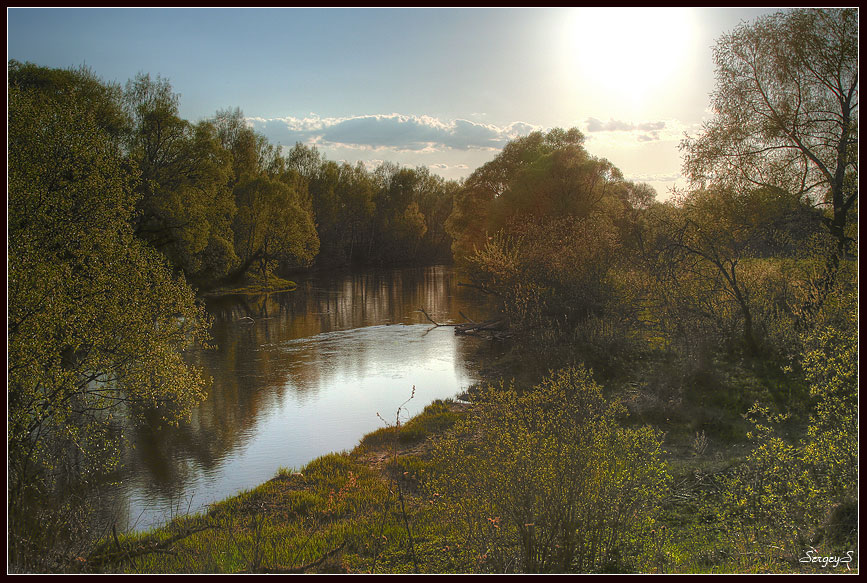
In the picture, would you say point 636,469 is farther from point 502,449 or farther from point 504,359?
point 504,359

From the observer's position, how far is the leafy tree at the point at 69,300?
8.05 metres

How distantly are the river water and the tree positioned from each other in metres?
9.69

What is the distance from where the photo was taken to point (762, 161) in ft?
48.2

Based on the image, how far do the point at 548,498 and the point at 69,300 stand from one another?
7.82 meters

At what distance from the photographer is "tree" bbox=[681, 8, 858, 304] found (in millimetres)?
12531

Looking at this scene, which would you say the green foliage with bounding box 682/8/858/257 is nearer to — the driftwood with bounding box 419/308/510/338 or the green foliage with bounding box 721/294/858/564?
the green foliage with bounding box 721/294/858/564

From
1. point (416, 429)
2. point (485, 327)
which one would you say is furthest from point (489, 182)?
point (416, 429)

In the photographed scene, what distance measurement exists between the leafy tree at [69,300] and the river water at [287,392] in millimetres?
1351

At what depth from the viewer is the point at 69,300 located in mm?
9039

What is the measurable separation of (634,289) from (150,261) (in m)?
13.2

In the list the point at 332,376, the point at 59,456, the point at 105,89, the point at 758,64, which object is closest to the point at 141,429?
the point at 59,456
